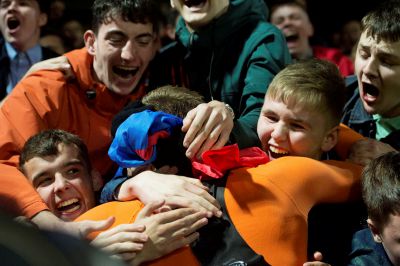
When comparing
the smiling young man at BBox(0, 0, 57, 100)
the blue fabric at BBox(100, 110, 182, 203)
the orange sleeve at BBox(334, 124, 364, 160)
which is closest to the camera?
the blue fabric at BBox(100, 110, 182, 203)

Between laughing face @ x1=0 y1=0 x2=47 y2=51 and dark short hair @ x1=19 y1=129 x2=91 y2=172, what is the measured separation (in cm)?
148

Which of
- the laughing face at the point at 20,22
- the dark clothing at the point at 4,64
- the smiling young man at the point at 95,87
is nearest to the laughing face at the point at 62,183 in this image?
the smiling young man at the point at 95,87

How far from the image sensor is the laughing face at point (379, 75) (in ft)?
6.43

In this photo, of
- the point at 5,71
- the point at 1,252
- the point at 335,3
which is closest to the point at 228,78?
the point at 5,71

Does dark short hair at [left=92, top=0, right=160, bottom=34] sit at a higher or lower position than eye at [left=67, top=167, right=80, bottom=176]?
higher

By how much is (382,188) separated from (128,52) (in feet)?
3.75

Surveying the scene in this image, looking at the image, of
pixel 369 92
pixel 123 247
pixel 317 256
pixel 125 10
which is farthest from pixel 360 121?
pixel 123 247

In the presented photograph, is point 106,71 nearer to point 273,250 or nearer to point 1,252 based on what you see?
point 273,250

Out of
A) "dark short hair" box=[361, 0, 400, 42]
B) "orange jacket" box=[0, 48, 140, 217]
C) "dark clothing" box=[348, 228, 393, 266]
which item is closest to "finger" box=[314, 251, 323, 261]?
"dark clothing" box=[348, 228, 393, 266]

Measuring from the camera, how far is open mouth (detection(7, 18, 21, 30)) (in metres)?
3.27

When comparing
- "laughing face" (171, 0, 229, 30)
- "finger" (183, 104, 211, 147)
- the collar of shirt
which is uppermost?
"laughing face" (171, 0, 229, 30)

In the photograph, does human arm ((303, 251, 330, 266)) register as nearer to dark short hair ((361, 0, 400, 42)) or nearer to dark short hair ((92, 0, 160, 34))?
dark short hair ((361, 0, 400, 42))

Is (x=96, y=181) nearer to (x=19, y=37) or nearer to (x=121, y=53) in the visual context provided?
(x=121, y=53)

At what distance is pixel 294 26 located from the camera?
3.32m
